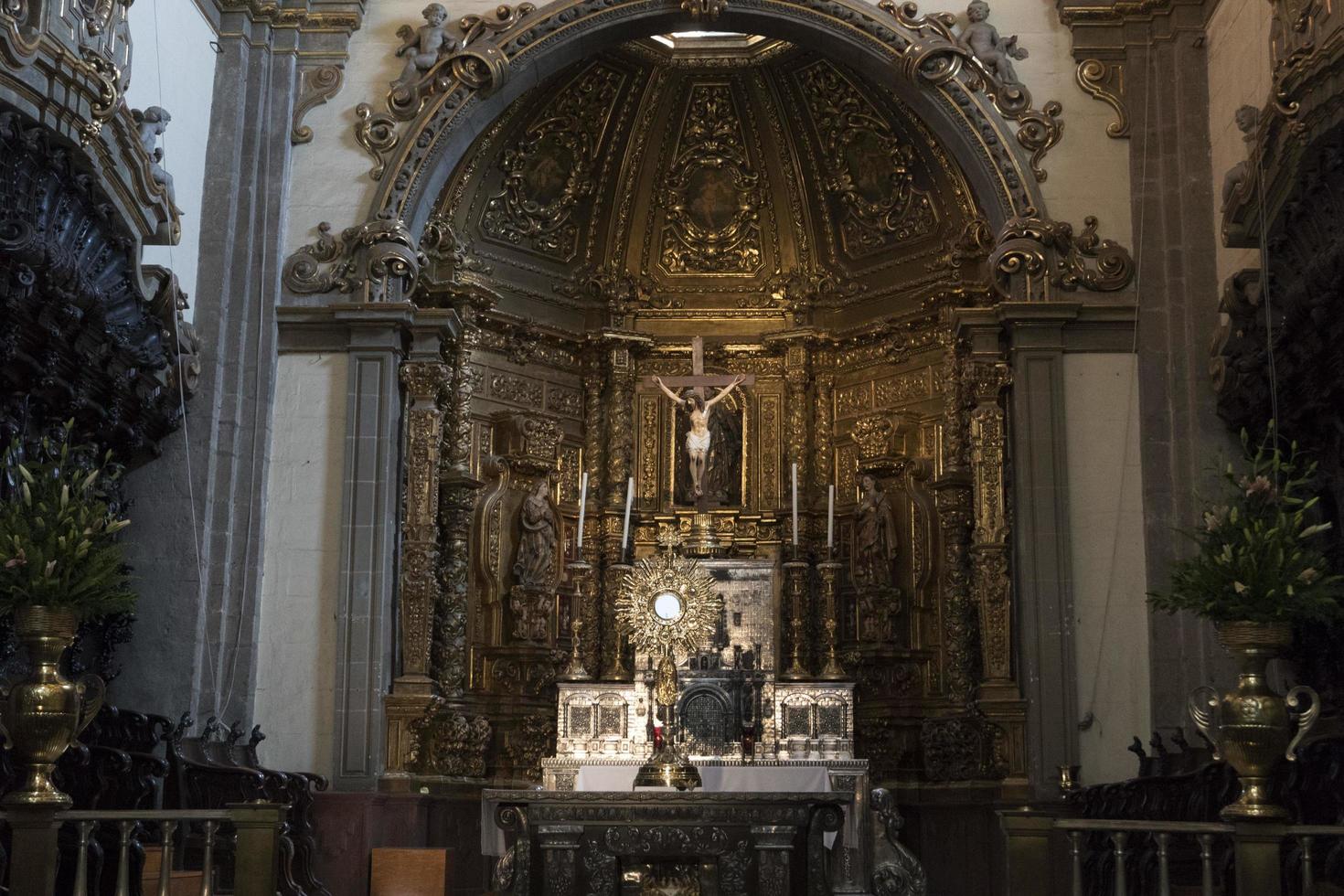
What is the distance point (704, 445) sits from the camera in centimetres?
1652

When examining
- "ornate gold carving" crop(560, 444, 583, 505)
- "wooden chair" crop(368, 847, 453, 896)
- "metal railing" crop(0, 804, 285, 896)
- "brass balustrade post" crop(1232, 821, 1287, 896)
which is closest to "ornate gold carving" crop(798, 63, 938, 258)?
"ornate gold carving" crop(560, 444, 583, 505)

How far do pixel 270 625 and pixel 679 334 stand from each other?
563 cm

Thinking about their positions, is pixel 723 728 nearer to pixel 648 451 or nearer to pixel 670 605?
pixel 670 605

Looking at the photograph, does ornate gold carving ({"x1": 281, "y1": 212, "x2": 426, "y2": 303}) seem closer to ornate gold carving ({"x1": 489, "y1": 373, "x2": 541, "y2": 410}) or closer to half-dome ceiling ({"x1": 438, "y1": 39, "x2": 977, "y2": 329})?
half-dome ceiling ({"x1": 438, "y1": 39, "x2": 977, "y2": 329})

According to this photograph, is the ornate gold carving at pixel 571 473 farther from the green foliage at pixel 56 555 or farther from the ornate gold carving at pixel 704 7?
the green foliage at pixel 56 555

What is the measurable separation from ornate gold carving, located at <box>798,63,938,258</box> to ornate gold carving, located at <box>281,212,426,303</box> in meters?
4.60

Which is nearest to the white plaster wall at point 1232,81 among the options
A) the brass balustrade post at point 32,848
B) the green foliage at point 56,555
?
the green foliage at point 56,555

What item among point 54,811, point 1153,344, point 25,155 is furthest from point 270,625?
point 1153,344

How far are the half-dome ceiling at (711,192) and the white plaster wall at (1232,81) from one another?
243 cm

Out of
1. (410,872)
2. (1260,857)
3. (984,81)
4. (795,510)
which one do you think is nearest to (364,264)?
(795,510)

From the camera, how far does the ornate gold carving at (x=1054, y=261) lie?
1391cm

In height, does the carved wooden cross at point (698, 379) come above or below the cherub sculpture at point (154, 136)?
below

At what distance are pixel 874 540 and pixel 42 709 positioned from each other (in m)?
9.39

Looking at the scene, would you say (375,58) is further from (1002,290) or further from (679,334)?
(1002,290)
